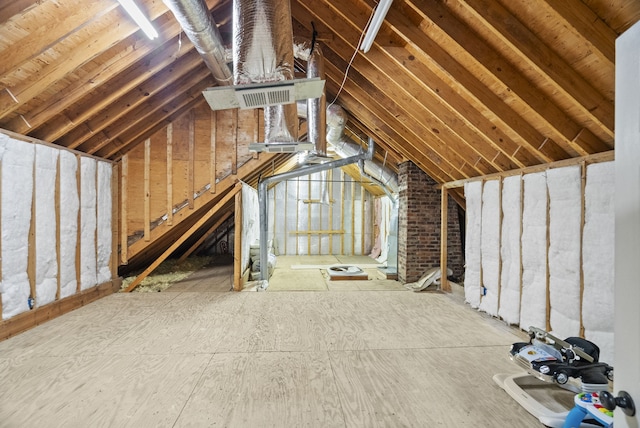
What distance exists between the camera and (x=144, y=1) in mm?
2357

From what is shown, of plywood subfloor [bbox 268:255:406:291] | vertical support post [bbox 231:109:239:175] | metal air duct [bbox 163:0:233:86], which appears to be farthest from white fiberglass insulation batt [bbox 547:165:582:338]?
vertical support post [bbox 231:109:239:175]

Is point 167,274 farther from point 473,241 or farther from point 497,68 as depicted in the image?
point 497,68

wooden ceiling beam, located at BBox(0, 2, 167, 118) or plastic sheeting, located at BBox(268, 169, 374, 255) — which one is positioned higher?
wooden ceiling beam, located at BBox(0, 2, 167, 118)

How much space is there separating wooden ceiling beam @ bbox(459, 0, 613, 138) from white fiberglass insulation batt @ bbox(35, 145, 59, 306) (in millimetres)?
4129

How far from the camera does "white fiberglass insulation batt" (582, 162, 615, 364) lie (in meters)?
2.00

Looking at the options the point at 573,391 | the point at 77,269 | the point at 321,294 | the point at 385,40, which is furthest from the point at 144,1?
the point at 573,391

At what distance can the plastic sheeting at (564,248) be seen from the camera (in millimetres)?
2252

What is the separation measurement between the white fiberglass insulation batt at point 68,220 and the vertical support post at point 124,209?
82cm

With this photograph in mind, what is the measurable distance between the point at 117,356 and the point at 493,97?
3.74m

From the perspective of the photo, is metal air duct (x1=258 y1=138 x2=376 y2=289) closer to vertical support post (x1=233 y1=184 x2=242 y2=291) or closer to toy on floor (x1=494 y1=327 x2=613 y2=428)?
vertical support post (x1=233 y1=184 x2=242 y2=291)

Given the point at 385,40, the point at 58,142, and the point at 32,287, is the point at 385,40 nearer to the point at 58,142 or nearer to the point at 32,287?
the point at 58,142

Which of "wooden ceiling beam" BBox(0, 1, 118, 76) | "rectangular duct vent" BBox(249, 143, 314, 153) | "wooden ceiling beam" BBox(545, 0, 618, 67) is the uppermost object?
"wooden ceiling beam" BBox(0, 1, 118, 76)

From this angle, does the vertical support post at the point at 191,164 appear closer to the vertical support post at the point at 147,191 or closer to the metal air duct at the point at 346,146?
the vertical support post at the point at 147,191

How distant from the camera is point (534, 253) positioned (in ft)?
8.87
